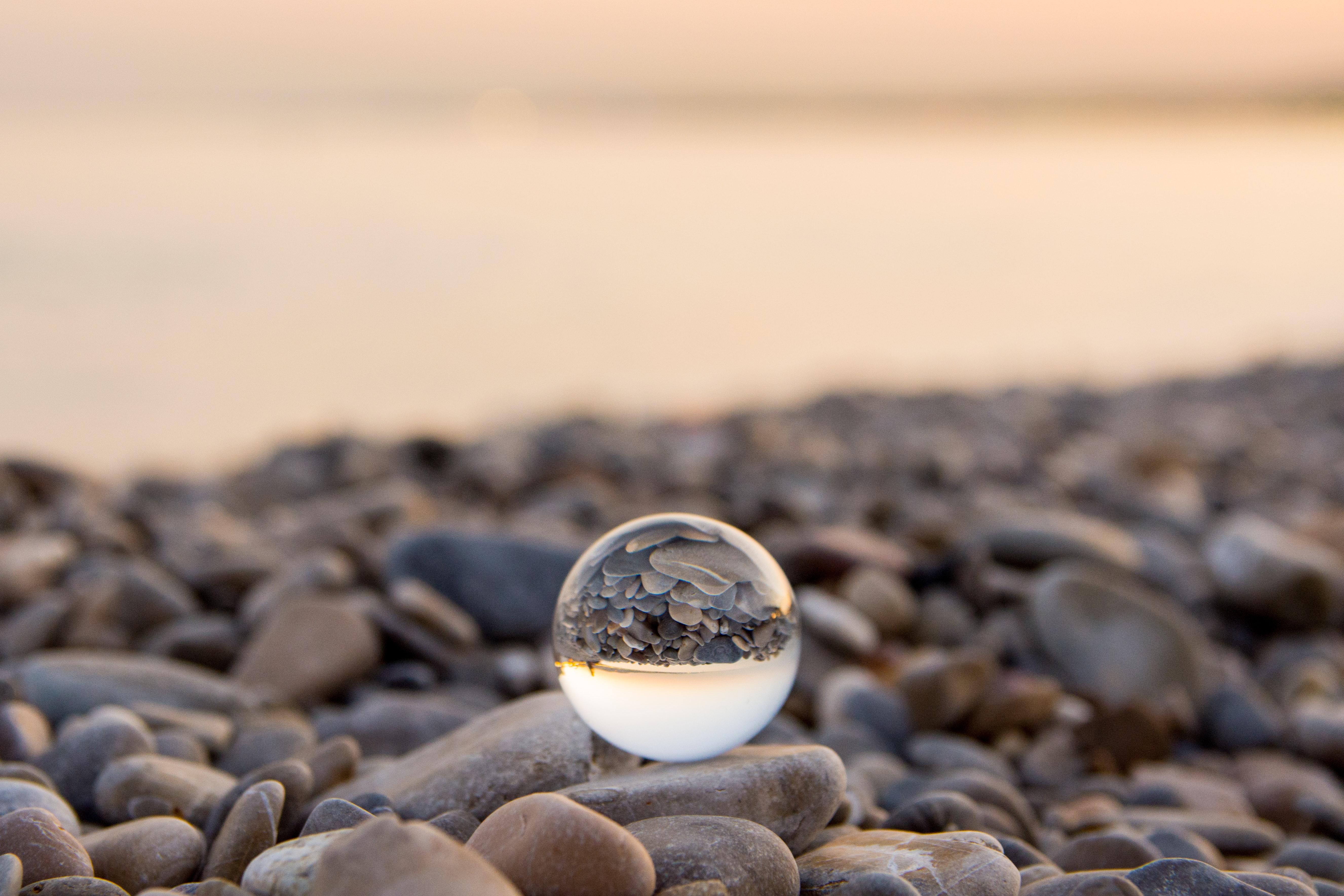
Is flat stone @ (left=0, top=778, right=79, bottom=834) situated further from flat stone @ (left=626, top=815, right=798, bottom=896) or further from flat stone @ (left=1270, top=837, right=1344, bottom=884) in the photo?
flat stone @ (left=1270, top=837, right=1344, bottom=884)

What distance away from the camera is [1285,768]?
327 cm

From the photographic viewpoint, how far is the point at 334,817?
179 centimetres

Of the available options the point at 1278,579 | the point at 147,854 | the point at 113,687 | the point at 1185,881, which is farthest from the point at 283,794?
the point at 1278,579

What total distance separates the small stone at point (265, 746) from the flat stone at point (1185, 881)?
177 centimetres

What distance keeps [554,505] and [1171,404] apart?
6.70m

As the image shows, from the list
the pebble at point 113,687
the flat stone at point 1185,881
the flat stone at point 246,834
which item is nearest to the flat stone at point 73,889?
the flat stone at point 246,834

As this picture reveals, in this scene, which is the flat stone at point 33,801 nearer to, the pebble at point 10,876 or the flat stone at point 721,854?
the pebble at point 10,876

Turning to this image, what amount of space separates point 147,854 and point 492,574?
77.0 inches

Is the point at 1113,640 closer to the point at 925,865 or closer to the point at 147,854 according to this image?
the point at 925,865

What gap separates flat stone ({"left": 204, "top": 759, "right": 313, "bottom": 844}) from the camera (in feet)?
6.63

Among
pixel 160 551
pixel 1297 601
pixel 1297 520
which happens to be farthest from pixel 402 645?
pixel 1297 520

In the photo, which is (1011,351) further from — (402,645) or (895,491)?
(402,645)

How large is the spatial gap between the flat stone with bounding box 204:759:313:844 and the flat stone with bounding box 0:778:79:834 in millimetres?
234

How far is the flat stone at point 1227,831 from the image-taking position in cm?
258
